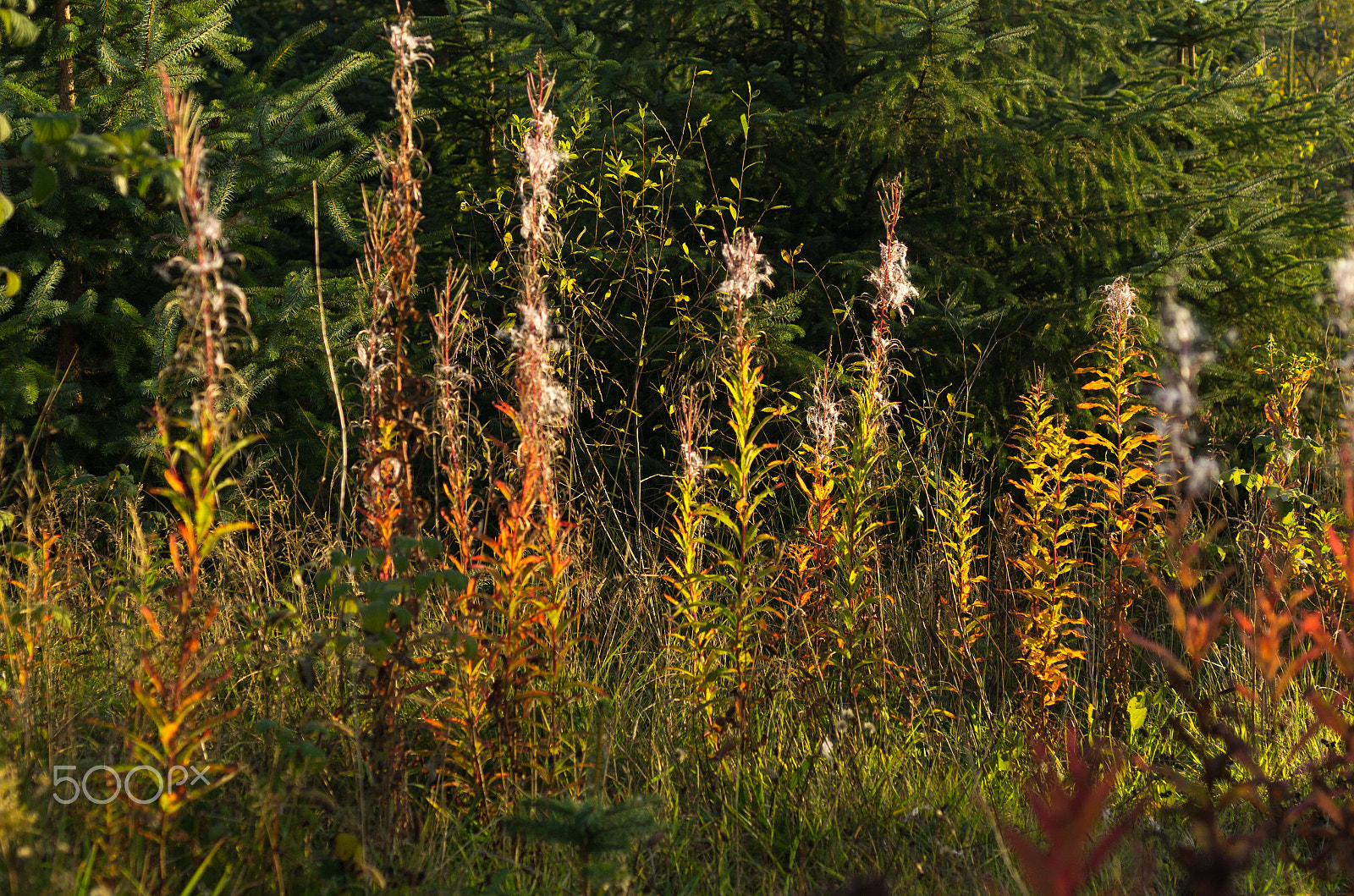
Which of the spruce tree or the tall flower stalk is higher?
the spruce tree

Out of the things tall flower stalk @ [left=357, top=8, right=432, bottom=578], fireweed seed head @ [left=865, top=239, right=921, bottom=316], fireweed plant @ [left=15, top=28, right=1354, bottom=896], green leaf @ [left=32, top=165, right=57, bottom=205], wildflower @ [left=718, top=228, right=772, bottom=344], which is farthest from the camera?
fireweed seed head @ [left=865, top=239, right=921, bottom=316]

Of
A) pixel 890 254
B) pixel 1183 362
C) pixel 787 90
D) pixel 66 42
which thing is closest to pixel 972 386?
pixel 787 90

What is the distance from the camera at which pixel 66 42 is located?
4453mm

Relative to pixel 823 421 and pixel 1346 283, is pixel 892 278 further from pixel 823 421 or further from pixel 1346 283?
pixel 1346 283

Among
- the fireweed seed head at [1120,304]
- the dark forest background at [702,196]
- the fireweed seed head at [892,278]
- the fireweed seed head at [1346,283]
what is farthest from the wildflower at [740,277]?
the fireweed seed head at [1346,283]

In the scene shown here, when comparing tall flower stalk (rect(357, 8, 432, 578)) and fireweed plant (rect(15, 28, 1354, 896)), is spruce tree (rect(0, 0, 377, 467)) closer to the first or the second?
fireweed plant (rect(15, 28, 1354, 896))

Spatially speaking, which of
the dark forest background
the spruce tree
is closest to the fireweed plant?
the spruce tree

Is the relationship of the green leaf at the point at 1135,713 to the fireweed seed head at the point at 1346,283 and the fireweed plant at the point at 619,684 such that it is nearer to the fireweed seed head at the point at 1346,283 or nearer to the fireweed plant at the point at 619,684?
the fireweed plant at the point at 619,684

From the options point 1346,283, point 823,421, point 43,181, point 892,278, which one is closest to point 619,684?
point 823,421

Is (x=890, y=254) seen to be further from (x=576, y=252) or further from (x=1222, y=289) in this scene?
→ (x=1222, y=289)

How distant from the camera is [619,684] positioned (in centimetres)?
316

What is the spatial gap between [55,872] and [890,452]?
337cm

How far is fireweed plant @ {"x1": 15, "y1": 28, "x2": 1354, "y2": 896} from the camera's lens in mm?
1885

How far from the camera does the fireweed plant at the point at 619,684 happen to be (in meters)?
1.88
